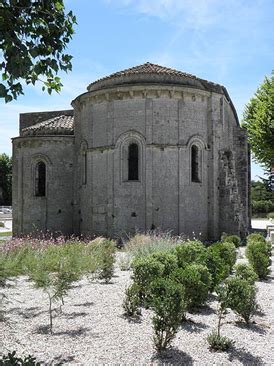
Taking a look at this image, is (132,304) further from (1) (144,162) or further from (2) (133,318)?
(1) (144,162)

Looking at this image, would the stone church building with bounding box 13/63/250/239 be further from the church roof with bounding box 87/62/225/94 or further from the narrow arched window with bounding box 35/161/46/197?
the narrow arched window with bounding box 35/161/46/197

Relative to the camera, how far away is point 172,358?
5938 mm

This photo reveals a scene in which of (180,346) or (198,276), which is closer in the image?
(180,346)

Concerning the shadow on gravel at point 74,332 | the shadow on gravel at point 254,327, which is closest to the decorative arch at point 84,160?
A: the shadow on gravel at point 74,332

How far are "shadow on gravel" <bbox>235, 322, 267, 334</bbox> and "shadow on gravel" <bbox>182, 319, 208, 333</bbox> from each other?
64 centimetres

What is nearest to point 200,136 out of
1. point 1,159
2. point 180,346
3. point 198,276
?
point 198,276

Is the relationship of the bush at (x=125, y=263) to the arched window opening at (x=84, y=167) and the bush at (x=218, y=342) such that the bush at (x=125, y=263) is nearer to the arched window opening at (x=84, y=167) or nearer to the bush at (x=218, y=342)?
the bush at (x=218, y=342)

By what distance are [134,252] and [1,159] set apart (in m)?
61.9

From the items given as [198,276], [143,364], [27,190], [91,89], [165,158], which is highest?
[91,89]

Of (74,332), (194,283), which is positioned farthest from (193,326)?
(74,332)

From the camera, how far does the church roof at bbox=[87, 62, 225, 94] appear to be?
20688 mm

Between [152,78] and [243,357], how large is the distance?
16.6 meters

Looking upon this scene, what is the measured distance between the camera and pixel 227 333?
702 cm

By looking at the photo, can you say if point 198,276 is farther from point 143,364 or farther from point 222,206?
point 222,206
